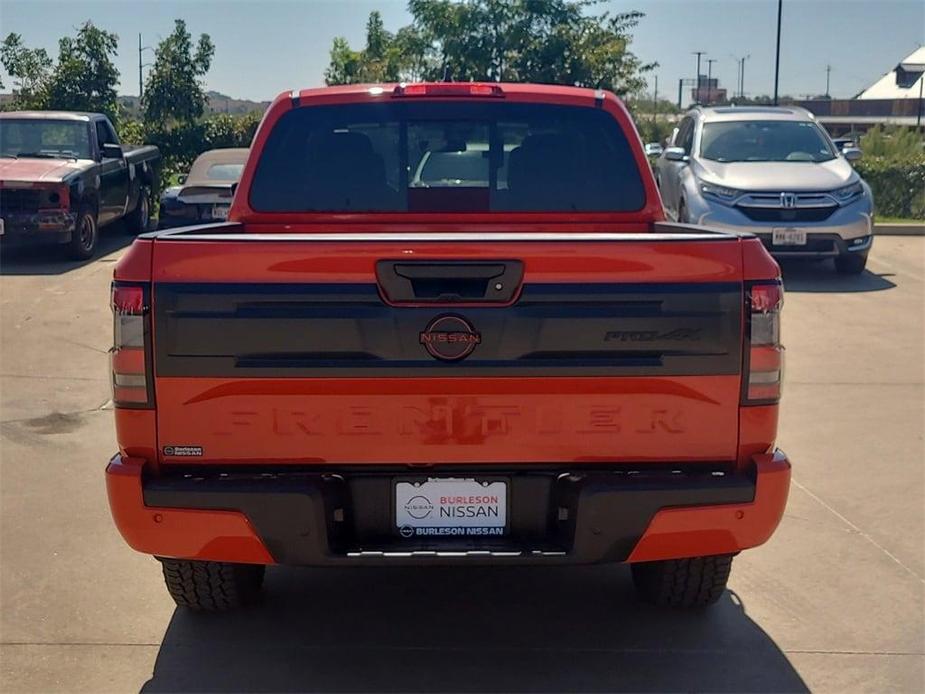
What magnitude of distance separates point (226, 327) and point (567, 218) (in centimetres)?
197

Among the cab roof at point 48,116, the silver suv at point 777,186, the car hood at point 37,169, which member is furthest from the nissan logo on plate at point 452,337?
the cab roof at point 48,116

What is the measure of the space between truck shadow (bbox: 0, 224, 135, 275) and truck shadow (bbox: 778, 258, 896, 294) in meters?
7.31

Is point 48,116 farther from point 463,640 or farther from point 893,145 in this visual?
point 893,145

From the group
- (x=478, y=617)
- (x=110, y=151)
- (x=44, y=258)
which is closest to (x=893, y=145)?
(x=110, y=151)

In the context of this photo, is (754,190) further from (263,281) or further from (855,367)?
(263,281)

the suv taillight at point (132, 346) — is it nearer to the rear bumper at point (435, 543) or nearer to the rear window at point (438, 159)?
the rear bumper at point (435, 543)

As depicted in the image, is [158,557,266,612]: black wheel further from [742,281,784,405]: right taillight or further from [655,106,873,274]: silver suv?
[655,106,873,274]: silver suv

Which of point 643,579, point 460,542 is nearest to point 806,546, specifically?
point 643,579

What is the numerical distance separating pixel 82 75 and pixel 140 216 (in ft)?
33.7

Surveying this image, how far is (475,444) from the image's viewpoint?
358 cm

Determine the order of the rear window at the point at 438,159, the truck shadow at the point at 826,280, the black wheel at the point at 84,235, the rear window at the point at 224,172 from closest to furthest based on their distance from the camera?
the rear window at the point at 438,159
the truck shadow at the point at 826,280
the black wheel at the point at 84,235
the rear window at the point at 224,172

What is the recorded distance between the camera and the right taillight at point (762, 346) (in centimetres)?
358

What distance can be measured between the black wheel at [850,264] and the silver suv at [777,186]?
0.04ft

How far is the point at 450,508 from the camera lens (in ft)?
12.1
